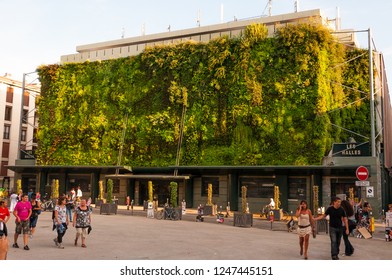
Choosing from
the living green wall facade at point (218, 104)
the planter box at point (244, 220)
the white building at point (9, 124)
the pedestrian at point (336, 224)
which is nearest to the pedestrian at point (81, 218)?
the pedestrian at point (336, 224)

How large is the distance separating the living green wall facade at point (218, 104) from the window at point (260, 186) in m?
1.64

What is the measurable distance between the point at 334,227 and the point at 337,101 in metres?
25.7

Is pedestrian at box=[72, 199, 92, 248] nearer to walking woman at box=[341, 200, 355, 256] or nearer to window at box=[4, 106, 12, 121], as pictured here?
walking woman at box=[341, 200, 355, 256]

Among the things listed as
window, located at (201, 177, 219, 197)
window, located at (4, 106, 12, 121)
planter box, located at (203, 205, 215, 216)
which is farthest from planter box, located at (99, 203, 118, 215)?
window, located at (4, 106, 12, 121)

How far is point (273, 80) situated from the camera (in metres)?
36.3

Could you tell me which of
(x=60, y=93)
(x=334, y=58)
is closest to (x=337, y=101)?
(x=334, y=58)

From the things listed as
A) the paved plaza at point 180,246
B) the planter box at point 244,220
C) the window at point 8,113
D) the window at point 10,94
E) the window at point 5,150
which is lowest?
the paved plaza at point 180,246

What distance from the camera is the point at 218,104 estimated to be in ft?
125

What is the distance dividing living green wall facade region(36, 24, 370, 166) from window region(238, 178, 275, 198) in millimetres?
1644

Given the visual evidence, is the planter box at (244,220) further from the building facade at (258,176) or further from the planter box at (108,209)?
the planter box at (108,209)

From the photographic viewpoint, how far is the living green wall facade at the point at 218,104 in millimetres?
34969

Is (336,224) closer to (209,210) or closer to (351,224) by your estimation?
(351,224)
